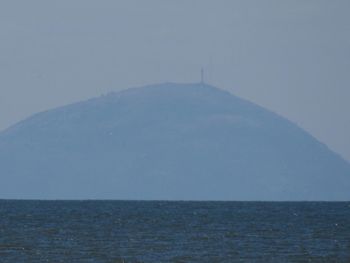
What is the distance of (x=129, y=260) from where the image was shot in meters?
66.0

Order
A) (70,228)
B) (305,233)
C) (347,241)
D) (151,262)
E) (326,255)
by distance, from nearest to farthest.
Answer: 1. (151,262)
2. (326,255)
3. (347,241)
4. (305,233)
5. (70,228)

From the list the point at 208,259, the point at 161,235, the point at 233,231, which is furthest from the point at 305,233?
the point at 208,259

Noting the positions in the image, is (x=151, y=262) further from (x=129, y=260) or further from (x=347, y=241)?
(x=347, y=241)

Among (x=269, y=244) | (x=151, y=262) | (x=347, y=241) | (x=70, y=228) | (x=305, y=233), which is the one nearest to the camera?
(x=151, y=262)

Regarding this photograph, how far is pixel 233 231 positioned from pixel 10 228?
67.3 ft

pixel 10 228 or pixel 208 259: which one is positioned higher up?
pixel 208 259

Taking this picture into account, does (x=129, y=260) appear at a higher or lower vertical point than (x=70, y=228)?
higher

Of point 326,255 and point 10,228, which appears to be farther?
point 10,228

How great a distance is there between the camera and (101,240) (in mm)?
84188

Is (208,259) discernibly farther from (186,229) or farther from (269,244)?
(186,229)

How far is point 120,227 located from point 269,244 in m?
27.1

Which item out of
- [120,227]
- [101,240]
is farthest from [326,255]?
[120,227]

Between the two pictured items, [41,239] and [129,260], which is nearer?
[129,260]

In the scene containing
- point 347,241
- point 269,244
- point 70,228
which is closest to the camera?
point 269,244
